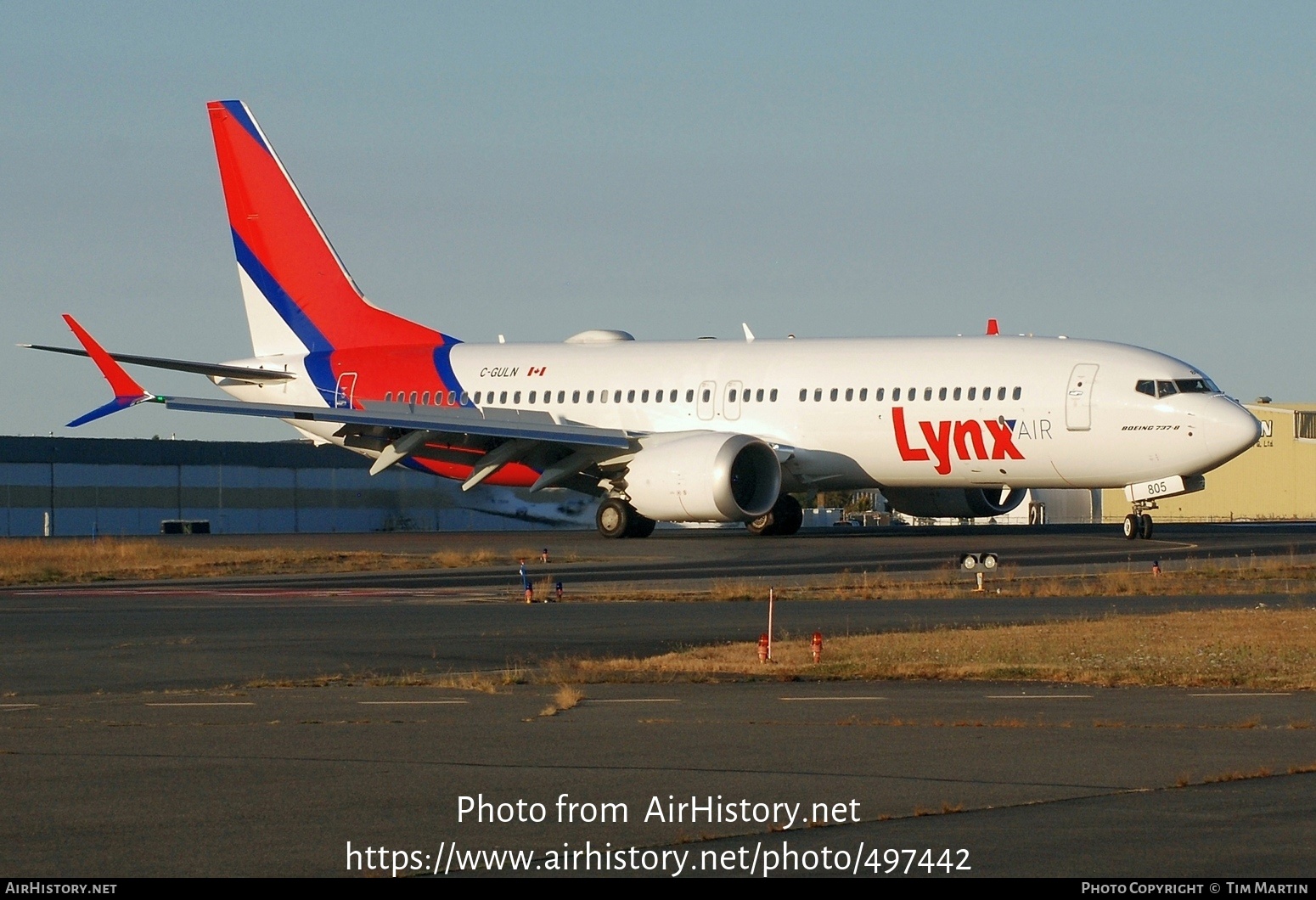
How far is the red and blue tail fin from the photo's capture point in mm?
49469

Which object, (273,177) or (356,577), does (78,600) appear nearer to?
(356,577)

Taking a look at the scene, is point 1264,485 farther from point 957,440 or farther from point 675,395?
point 957,440

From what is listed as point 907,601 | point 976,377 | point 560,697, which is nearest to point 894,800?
point 560,697

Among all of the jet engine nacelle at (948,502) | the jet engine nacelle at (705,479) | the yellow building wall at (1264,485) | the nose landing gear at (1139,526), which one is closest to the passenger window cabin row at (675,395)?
the jet engine nacelle at (705,479)

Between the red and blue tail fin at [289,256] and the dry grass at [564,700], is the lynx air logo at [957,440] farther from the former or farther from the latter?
the dry grass at [564,700]

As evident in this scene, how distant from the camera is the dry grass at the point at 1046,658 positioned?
50.9ft

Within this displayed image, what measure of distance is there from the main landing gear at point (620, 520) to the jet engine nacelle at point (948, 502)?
579 centimetres

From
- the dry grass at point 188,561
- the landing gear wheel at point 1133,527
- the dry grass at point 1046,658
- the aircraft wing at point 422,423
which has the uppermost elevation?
the aircraft wing at point 422,423

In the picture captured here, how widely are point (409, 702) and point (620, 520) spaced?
2875 centimetres

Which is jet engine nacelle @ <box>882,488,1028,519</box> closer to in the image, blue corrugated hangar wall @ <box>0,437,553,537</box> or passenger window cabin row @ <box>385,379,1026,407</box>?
passenger window cabin row @ <box>385,379,1026,407</box>

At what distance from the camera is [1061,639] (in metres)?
18.1

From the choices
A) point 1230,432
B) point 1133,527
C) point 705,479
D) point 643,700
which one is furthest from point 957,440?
point 643,700

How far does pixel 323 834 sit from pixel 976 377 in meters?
32.0

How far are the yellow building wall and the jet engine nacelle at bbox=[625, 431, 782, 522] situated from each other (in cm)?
4507
